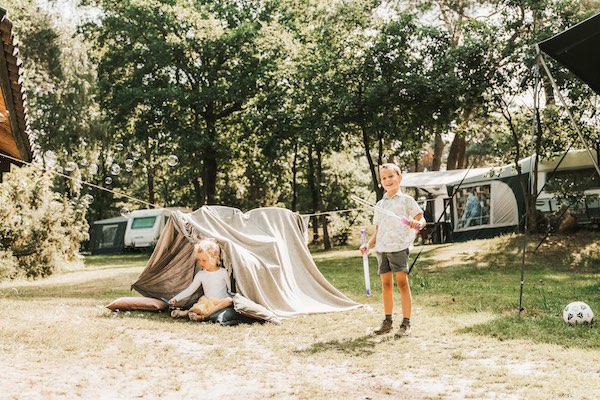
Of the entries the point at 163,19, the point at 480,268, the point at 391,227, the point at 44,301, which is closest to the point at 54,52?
the point at 163,19

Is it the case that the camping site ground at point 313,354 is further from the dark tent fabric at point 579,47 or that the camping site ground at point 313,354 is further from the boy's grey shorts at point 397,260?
the dark tent fabric at point 579,47

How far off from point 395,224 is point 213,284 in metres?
2.42

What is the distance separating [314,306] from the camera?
7.73 m

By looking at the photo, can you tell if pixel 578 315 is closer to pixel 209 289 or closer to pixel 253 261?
pixel 253 261

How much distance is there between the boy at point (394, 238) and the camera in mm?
6000

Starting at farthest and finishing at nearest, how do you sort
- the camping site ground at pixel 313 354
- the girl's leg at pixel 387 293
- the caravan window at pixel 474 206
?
the caravan window at pixel 474 206 < the girl's leg at pixel 387 293 < the camping site ground at pixel 313 354

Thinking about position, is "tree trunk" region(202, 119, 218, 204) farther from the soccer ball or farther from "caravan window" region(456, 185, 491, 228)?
the soccer ball

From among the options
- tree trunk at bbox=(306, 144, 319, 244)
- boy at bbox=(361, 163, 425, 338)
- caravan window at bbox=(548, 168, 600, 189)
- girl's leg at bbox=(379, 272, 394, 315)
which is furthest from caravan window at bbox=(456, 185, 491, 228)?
girl's leg at bbox=(379, 272, 394, 315)

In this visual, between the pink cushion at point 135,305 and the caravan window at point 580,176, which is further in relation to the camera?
the caravan window at point 580,176

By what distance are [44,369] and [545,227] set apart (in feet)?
49.2

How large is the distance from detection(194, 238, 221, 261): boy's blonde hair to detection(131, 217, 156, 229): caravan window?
22177 mm

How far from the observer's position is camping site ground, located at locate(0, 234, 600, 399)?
394 centimetres

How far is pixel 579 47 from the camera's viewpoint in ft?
21.6

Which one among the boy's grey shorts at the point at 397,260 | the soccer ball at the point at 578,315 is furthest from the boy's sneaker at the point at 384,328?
the soccer ball at the point at 578,315
